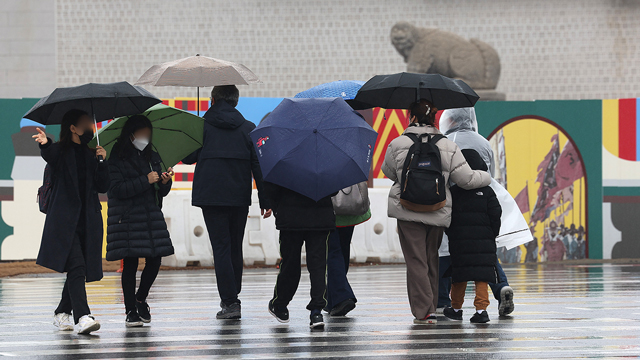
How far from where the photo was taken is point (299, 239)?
7211 millimetres

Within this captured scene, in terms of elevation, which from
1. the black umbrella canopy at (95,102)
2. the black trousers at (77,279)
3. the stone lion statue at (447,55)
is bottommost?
the black trousers at (77,279)

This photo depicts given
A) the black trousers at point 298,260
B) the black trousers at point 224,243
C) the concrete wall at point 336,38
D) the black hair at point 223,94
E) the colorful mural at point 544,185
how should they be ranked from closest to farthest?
1. the black trousers at point 298,260
2. the black trousers at point 224,243
3. the black hair at point 223,94
4. the colorful mural at point 544,185
5. the concrete wall at point 336,38

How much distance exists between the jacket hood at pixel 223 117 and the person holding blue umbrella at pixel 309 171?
65cm

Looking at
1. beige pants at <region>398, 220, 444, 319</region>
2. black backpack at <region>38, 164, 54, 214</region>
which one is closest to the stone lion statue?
beige pants at <region>398, 220, 444, 319</region>

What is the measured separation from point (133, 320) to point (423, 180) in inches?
104

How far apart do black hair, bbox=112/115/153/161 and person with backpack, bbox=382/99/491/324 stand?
2.02 metres

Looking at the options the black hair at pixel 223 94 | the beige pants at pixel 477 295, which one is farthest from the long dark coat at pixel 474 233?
the black hair at pixel 223 94

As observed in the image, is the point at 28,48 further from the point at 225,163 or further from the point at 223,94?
the point at 225,163

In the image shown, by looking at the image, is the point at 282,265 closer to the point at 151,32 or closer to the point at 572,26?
the point at 151,32

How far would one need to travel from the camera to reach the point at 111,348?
20.7 ft

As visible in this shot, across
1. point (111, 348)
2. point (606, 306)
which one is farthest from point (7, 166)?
point (606, 306)

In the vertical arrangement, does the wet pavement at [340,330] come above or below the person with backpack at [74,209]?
below

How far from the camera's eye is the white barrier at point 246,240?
13758mm

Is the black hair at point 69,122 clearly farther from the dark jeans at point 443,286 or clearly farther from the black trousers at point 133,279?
the dark jeans at point 443,286
